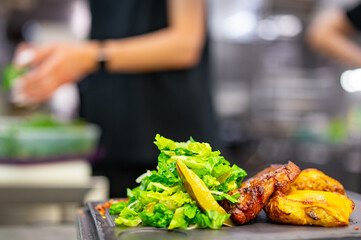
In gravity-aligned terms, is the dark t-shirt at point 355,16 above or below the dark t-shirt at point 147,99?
above

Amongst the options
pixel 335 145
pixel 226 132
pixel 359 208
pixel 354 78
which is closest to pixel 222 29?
pixel 226 132

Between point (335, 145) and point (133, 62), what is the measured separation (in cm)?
307

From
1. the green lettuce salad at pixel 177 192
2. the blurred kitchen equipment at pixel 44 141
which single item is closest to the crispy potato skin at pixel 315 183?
the green lettuce salad at pixel 177 192

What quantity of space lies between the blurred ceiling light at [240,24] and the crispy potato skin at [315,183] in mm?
6437

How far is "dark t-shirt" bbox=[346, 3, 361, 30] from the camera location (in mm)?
3230

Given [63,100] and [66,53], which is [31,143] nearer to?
[66,53]

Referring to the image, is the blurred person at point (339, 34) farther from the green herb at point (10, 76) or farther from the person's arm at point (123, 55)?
the green herb at point (10, 76)

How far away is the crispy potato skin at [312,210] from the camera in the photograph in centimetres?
96

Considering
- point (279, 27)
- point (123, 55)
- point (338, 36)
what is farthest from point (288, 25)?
point (123, 55)

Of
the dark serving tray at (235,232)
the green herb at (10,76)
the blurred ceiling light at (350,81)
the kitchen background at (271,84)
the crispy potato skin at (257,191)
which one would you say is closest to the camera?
the dark serving tray at (235,232)

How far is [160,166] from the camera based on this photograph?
1066 mm

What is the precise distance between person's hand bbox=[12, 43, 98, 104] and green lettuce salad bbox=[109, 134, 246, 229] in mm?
1339

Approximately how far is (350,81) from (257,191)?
5.28 metres

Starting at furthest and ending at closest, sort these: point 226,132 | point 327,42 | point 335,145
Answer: point 226,132 → point 335,145 → point 327,42
